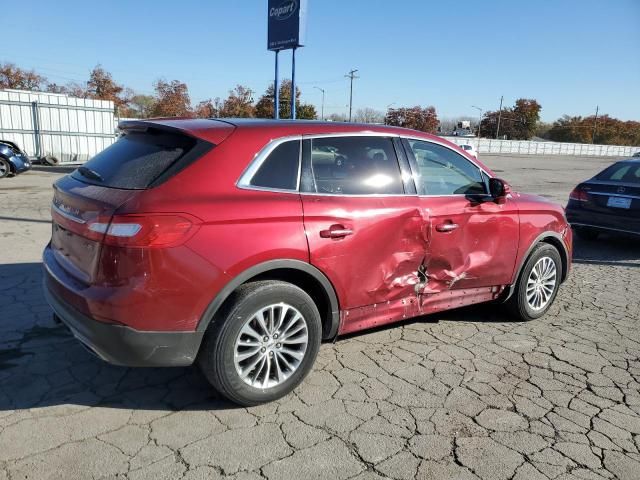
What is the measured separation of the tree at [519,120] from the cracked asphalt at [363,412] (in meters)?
104

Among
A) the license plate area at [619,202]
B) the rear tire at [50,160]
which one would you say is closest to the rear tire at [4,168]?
the rear tire at [50,160]

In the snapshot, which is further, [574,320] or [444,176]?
[574,320]

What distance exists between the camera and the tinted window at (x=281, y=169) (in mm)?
3188

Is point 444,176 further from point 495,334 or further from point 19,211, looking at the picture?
point 19,211

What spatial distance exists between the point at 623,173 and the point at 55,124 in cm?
1896

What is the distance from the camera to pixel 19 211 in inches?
380

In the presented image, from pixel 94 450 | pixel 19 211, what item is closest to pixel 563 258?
pixel 94 450

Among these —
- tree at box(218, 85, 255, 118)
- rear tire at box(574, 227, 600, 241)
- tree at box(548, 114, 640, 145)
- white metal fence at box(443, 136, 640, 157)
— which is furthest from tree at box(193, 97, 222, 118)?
tree at box(548, 114, 640, 145)

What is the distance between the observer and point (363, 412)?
126 inches

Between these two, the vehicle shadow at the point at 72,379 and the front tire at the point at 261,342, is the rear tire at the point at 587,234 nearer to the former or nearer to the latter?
the front tire at the point at 261,342

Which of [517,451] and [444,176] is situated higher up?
[444,176]

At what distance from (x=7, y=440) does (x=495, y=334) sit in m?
3.73

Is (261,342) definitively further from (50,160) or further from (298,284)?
(50,160)

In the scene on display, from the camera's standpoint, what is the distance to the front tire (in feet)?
9.78
